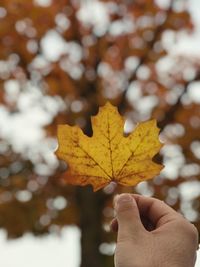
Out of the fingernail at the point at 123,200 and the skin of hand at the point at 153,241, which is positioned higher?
the fingernail at the point at 123,200

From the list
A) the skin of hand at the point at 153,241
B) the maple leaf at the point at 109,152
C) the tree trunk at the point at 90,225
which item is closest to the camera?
the skin of hand at the point at 153,241

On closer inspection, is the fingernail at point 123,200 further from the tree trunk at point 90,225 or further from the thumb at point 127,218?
the tree trunk at point 90,225

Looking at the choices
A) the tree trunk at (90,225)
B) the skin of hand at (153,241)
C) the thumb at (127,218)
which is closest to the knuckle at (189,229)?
the skin of hand at (153,241)


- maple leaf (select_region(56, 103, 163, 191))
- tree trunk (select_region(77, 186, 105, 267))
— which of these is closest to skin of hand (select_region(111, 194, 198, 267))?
maple leaf (select_region(56, 103, 163, 191))

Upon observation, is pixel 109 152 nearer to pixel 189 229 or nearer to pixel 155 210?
pixel 155 210

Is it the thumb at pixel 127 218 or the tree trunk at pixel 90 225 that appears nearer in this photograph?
the thumb at pixel 127 218

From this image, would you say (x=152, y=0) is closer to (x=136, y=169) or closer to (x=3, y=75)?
(x=3, y=75)
